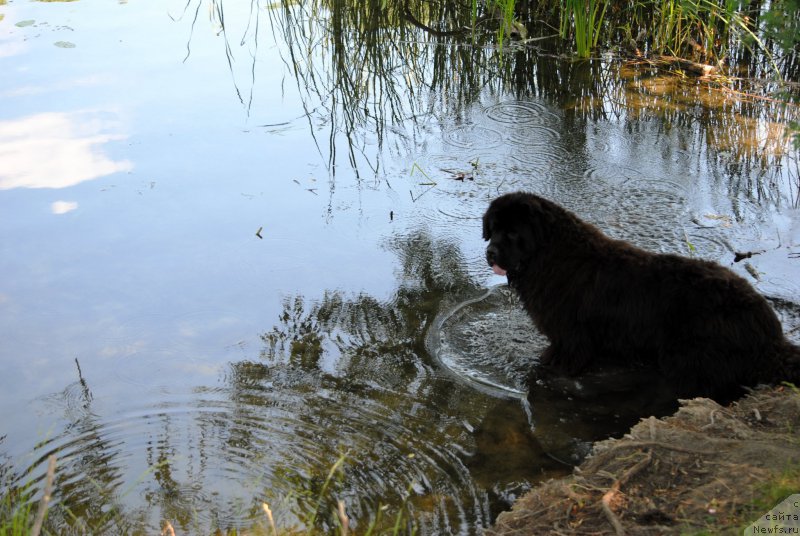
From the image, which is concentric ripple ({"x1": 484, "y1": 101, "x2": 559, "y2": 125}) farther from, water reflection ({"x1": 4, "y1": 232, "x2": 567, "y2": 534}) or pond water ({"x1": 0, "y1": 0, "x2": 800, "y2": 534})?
water reflection ({"x1": 4, "y1": 232, "x2": 567, "y2": 534})

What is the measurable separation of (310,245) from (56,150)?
11.5 feet

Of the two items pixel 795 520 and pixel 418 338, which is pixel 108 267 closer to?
pixel 418 338

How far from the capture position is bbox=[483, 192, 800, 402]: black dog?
4.83 metres

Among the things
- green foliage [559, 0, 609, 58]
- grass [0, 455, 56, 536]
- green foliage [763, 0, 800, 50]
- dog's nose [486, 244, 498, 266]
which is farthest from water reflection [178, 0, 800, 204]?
grass [0, 455, 56, 536]

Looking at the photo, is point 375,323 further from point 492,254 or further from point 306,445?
point 306,445

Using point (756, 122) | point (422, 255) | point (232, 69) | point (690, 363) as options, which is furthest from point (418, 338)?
point (232, 69)

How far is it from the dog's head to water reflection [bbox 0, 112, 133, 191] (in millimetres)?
4552

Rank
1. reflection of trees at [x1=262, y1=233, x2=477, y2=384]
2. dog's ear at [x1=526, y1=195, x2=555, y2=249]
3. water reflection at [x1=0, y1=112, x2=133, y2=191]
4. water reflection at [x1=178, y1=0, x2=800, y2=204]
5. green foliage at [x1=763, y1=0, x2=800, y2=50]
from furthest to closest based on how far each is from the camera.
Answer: water reflection at [x1=178, y1=0, x2=800, y2=204] → water reflection at [x1=0, y1=112, x2=133, y2=191] → reflection of trees at [x1=262, y1=233, x2=477, y2=384] → dog's ear at [x1=526, y1=195, x2=555, y2=249] → green foliage at [x1=763, y1=0, x2=800, y2=50]

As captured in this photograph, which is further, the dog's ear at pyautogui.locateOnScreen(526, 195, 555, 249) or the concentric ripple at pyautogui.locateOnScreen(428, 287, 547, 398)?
the concentric ripple at pyautogui.locateOnScreen(428, 287, 547, 398)

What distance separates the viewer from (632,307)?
5.19m

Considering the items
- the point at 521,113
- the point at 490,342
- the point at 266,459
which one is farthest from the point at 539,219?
the point at 521,113

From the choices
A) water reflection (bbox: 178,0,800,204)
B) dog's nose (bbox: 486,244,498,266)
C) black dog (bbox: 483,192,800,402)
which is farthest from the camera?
water reflection (bbox: 178,0,800,204)

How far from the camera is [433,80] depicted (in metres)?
10.8

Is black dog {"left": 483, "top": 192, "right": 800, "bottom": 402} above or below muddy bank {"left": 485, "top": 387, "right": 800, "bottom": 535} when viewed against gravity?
above
